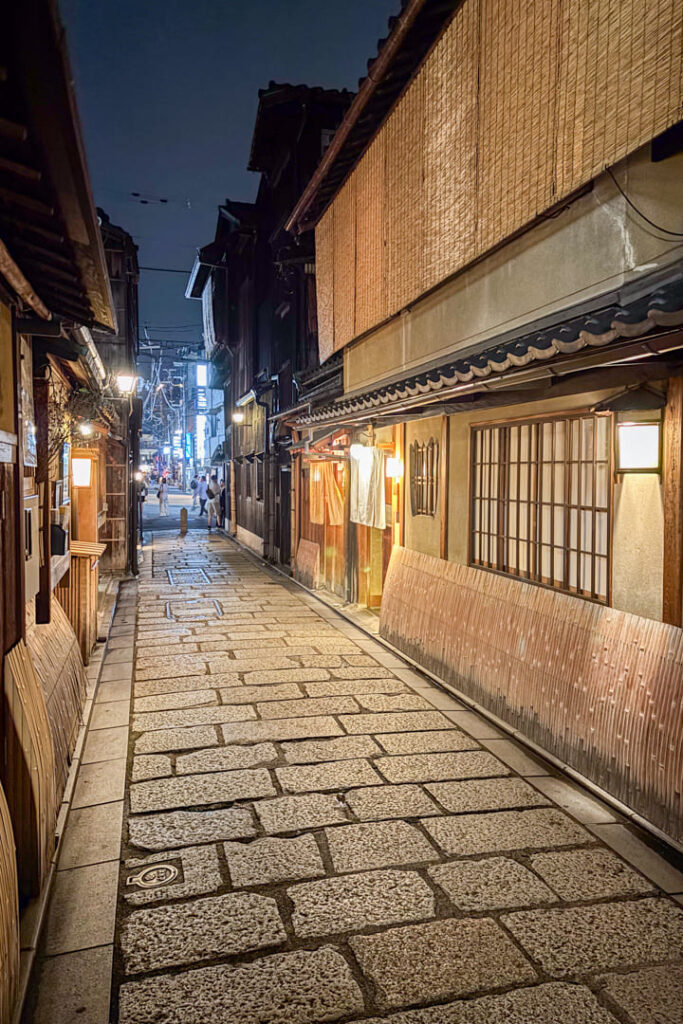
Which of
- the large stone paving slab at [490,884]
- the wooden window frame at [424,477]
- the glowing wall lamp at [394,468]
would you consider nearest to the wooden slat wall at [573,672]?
the wooden window frame at [424,477]

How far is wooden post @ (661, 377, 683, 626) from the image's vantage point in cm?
561

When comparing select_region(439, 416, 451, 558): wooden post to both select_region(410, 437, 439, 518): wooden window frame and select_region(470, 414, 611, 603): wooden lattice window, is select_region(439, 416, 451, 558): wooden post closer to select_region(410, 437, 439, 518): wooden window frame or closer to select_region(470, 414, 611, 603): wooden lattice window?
select_region(410, 437, 439, 518): wooden window frame

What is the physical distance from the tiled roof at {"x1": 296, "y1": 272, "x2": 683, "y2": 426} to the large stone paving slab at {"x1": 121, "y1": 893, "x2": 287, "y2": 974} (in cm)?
470

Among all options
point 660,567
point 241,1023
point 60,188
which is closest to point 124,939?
point 241,1023

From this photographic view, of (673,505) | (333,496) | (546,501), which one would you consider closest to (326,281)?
(333,496)

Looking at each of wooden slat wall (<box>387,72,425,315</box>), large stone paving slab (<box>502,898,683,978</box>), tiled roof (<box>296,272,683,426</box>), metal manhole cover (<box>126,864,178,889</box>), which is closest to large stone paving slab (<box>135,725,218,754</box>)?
metal manhole cover (<box>126,864,178,889</box>)

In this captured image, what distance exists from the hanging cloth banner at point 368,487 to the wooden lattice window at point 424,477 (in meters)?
1.11

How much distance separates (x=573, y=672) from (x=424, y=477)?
5.34 metres

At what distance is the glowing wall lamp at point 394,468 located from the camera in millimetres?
12562

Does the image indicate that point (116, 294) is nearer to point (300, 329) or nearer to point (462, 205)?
point (300, 329)

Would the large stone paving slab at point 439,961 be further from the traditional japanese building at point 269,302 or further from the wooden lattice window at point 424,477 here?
the traditional japanese building at point 269,302

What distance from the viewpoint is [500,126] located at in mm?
8195

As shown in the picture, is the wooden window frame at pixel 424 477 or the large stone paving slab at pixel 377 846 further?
the wooden window frame at pixel 424 477

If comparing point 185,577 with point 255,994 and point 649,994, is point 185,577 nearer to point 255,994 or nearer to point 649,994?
point 255,994
